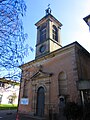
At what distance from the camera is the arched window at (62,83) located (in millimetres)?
12469

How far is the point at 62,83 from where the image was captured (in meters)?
12.8

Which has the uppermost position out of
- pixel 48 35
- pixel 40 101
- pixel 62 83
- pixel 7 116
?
pixel 48 35

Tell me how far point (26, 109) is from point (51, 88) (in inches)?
188

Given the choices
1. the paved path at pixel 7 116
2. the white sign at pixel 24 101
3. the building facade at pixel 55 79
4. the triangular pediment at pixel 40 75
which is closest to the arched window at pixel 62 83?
the building facade at pixel 55 79

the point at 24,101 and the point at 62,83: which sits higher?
the point at 62,83

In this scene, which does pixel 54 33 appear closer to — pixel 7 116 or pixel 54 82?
pixel 54 82

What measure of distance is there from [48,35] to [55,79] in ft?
23.3

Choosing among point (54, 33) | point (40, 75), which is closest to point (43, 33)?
point (54, 33)

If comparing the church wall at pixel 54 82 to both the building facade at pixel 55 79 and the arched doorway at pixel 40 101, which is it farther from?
the arched doorway at pixel 40 101

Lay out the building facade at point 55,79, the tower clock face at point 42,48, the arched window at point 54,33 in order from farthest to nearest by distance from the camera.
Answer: the arched window at point 54,33, the tower clock face at point 42,48, the building facade at point 55,79

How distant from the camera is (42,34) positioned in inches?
774

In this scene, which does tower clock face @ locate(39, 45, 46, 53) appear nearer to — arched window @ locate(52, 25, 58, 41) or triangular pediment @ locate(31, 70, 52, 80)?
arched window @ locate(52, 25, 58, 41)

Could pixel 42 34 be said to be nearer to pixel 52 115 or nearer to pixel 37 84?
pixel 37 84

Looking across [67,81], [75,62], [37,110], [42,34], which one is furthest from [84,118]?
[42,34]
